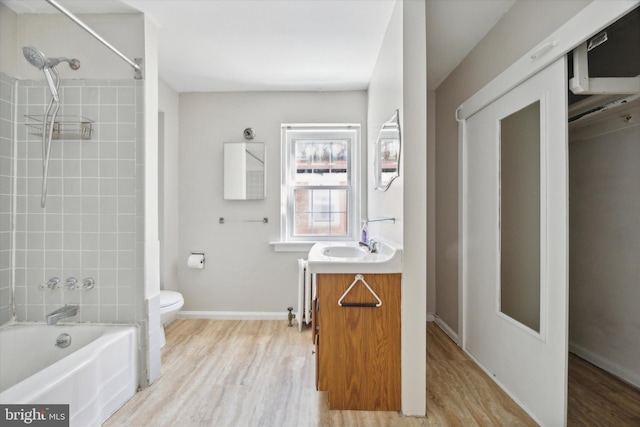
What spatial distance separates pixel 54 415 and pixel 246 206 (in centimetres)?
208

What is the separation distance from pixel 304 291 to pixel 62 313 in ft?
5.92

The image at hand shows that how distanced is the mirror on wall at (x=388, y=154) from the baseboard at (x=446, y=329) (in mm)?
1450

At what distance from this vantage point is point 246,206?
312 cm

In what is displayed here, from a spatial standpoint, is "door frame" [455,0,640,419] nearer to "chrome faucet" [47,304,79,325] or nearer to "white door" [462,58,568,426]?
"white door" [462,58,568,426]

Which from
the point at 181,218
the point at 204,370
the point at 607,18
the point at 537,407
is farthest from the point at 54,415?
the point at 607,18

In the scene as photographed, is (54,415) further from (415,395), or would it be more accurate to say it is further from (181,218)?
(181,218)

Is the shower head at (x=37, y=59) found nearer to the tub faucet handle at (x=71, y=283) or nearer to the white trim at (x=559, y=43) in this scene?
the tub faucet handle at (x=71, y=283)

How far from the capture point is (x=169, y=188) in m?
2.97

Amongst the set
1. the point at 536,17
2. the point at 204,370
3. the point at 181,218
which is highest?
the point at 536,17

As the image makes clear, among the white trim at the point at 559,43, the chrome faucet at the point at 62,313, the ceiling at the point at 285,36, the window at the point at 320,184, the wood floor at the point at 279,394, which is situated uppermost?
the ceiling at the point at 285,36

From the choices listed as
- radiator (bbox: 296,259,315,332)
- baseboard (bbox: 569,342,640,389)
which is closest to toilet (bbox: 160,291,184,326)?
radiator (bbox: 296,259,315,332)

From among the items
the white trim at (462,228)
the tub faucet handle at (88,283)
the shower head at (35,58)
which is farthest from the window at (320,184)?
the shower head at (35,58)

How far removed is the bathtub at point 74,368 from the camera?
1309 millimetres

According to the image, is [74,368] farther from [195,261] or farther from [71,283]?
[195,261]
